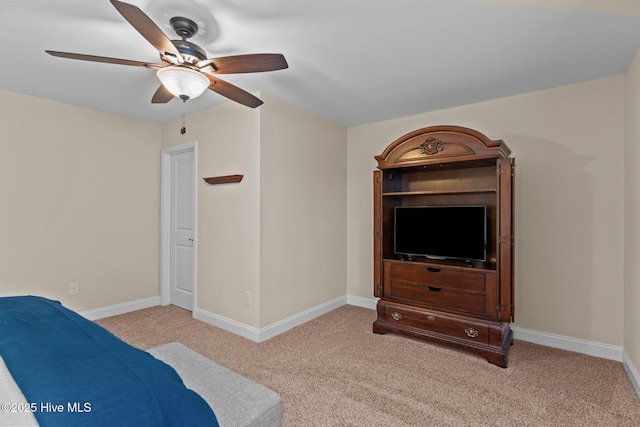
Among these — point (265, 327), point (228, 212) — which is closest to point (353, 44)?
point (228, 212)

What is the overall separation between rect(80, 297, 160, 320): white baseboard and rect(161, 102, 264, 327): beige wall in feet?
2.85

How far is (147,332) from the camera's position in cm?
318

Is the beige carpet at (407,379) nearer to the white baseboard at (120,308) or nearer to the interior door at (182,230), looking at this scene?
the white baseboard at (120,308)

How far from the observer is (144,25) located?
4.74 ft

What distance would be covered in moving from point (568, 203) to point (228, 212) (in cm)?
326

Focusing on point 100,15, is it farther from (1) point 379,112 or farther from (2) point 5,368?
(1) point 379,112

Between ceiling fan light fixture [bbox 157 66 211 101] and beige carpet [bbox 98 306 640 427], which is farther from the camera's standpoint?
beige carpet [bbox 98 306 640 427]

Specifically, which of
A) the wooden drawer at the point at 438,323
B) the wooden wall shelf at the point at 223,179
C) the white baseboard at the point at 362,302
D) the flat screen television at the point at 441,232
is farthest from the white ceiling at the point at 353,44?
the white baseboard at the point at 362,302

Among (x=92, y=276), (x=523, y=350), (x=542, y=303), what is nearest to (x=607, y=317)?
(x=542, y=303)

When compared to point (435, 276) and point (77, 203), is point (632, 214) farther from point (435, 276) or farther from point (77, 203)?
point (77, 203)

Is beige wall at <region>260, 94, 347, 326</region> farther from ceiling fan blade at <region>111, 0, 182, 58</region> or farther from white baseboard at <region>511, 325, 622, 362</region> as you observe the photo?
white baseboard at <region>511, 325, 622, 362</region>

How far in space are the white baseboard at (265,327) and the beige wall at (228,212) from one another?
0.18 ft

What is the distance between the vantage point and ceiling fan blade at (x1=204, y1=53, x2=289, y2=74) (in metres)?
1.72

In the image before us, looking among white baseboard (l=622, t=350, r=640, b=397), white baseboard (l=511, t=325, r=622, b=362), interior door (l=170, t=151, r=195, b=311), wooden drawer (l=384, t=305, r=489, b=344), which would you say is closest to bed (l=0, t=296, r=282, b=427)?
wooden drawer (l=384, t=305, r=489, b=344)
